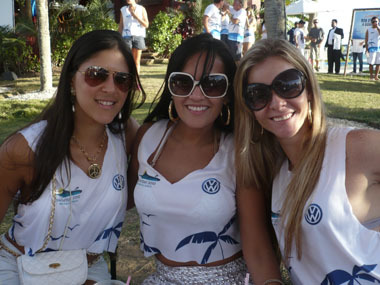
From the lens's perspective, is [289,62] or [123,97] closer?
[289,62]

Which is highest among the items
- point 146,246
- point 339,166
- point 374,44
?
point 374,44

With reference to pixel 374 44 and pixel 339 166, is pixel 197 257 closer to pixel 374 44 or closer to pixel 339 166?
pixel 339 166

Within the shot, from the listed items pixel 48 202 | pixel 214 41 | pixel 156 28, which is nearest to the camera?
pixel 48 202

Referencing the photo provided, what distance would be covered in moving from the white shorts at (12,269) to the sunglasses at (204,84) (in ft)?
3.78

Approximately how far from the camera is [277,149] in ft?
7.40

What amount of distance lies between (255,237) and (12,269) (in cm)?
138

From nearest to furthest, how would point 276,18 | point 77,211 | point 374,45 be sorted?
point 77,211 < point 276,18 < point 374,45

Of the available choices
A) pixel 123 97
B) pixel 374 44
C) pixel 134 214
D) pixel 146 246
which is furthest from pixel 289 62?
pixel 374 44

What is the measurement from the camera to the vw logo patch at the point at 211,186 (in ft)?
7.36

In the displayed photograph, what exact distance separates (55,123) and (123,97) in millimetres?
419

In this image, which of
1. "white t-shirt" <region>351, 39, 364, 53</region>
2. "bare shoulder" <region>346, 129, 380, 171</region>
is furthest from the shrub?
"bare shoulder" <region>346, 129, 380, 171</region>

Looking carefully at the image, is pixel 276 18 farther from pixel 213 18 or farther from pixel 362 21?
pixel 362 21

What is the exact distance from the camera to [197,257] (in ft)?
7.52

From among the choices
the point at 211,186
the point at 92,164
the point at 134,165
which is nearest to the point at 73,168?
the point at 92,164
